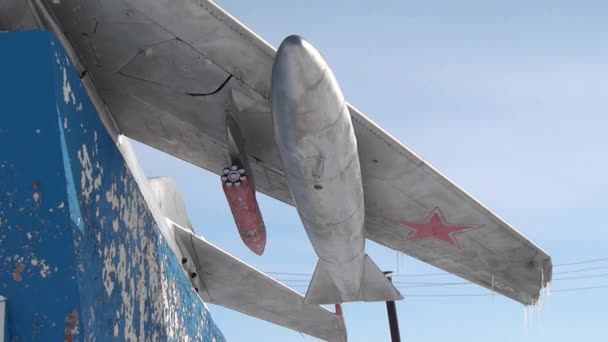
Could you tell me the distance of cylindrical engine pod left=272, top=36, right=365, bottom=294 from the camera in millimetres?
7582

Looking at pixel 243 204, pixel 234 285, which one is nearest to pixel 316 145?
pixel 243 204

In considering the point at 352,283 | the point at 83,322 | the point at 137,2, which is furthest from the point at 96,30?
the point at 352,283

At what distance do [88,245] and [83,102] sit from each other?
6.39ft

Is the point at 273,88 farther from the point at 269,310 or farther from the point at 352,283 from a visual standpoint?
the point at 269,310

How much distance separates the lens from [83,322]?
259 inches

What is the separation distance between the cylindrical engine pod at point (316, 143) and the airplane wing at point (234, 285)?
5.10 metres

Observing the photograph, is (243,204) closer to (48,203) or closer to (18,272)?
(48,203)

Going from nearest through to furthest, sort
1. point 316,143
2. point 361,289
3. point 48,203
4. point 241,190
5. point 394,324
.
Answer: point 48,203
point 316,143
point 241,190
point 361,289
point 394,324

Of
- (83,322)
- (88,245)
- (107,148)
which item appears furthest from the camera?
(107,148)

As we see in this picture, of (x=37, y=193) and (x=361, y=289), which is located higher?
(x=361, y=289)

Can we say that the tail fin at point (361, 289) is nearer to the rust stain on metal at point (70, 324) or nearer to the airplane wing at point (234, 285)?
the airplane wing at point (234, 285)

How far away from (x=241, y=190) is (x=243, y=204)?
23 centimetres

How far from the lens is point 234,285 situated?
16047 millimetres

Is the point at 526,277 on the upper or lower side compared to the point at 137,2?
upper
